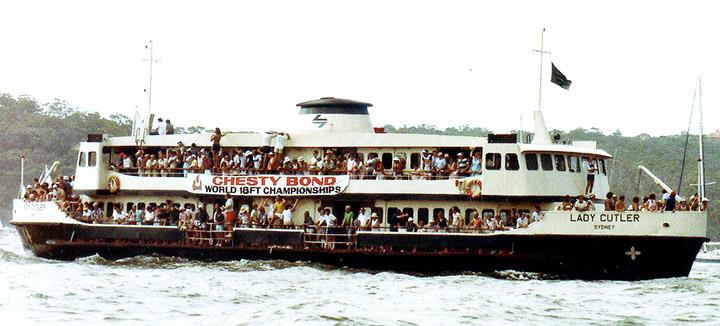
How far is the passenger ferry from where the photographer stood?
29.4 m

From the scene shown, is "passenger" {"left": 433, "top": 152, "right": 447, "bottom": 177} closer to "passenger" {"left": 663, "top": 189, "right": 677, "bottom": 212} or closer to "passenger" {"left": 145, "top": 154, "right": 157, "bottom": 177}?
"passenger" {"left": 663, "top": 189, "right": 677, "bottom": 212}

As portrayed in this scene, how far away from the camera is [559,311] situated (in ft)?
76.6

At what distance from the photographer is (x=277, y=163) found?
33000 millimetres

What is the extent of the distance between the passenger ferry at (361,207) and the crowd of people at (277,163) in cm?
4

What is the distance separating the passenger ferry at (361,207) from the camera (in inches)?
1157

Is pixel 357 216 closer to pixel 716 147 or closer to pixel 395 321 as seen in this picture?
pixel 395 321

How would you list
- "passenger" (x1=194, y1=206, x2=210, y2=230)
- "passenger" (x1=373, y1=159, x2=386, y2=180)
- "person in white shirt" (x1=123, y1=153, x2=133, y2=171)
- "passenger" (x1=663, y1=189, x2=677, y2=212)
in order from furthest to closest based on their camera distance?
"person in white shirt" (x1=123, y1=153, x2=133, y2=171) < "passenger" (x1=194, y1=206, x2=210, y2=230) < "passenger" (x1=373, y1=159, x2=386, y2=180) < "passenger" (x1=663, y1=189, x2=677, y2=212)

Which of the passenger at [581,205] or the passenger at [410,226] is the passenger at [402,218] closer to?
the passenger at [410,226]

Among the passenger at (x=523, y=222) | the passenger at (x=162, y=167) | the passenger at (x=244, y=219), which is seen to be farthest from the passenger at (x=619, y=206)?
the passenger at (x=162, y=167)

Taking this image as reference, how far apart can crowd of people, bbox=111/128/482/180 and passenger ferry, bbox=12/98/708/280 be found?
1.6 inches

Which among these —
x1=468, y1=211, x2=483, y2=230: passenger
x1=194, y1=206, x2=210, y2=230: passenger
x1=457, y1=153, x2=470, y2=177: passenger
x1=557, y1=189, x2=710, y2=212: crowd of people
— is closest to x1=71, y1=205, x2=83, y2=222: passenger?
x1=194, y1=206, x2=210, y2=230: passenger

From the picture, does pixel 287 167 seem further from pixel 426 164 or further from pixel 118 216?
Answer: pixel 118 216

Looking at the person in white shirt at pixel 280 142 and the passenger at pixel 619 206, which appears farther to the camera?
the person in white shirt at pixel 280 142

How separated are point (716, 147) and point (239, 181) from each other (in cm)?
7390
